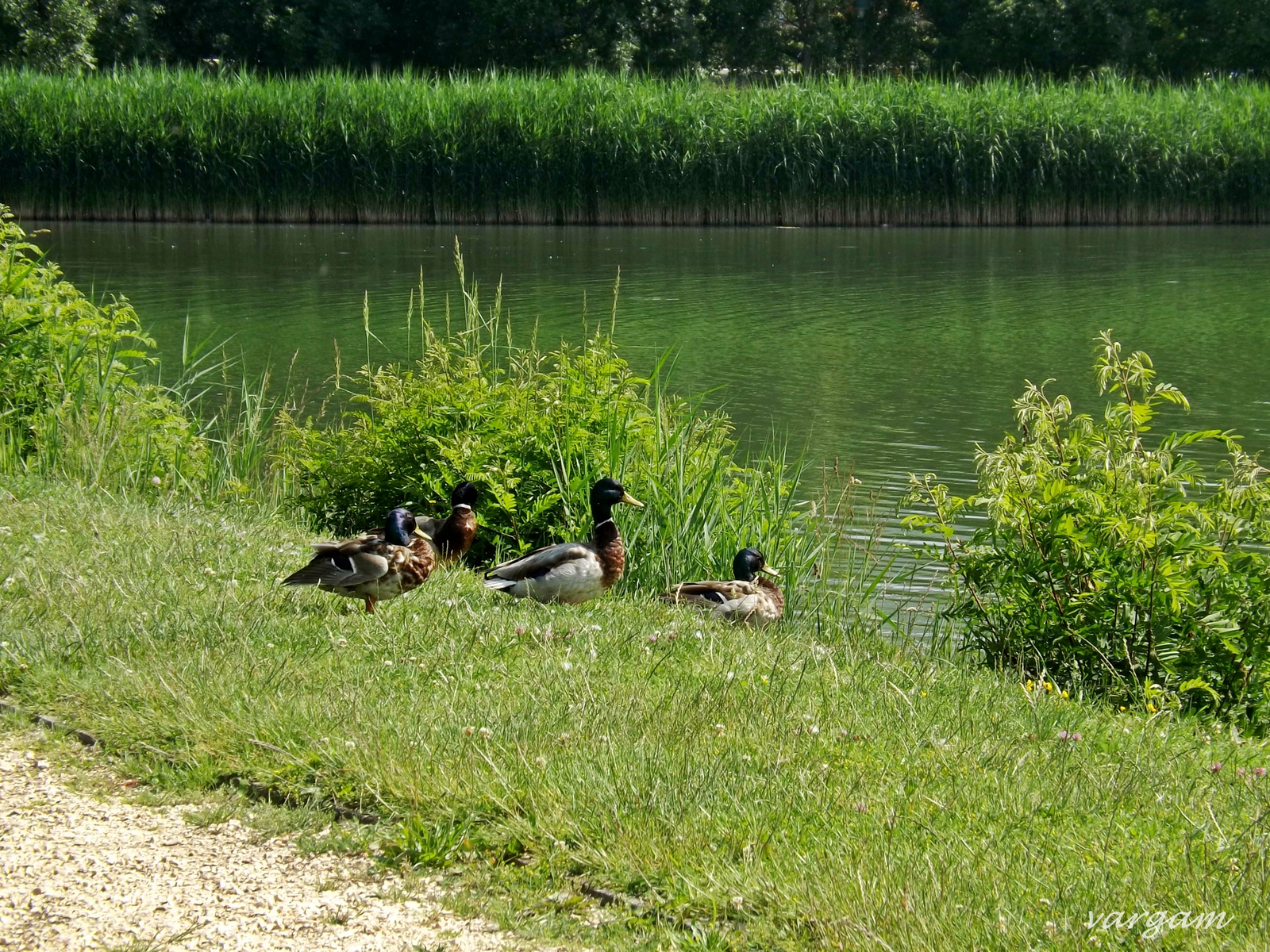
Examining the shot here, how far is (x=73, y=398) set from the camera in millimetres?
10188

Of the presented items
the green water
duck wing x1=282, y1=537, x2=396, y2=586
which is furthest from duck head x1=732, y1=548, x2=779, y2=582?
the green water

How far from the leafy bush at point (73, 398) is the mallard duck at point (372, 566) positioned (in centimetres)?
349

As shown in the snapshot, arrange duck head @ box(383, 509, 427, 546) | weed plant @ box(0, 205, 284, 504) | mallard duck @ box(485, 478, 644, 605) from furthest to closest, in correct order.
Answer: weed plant @ box(0, 205, 284, 504)
mallard duck @ box(485, 478, 644, 605)
duck head @ box(383, 509, 427, 546)

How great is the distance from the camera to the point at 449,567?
8.01m

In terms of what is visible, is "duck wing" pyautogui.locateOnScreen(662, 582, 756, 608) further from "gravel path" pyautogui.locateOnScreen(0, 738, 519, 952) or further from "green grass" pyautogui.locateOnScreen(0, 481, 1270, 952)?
"gravel path" pyautogui.locateOnScreen(0, 738, 519, 952)

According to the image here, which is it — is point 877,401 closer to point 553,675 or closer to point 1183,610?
point 1183,610

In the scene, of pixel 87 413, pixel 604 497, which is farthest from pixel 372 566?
pixel 87 413

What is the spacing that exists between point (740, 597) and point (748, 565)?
0.49 metres

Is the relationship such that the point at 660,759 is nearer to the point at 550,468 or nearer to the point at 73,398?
the point at 550,468

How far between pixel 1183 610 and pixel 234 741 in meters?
4.38

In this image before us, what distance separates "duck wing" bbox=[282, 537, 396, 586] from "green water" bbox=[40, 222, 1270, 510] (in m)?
6.05

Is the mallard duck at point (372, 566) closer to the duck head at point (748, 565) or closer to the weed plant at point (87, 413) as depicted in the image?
the duck head at point (748, 565)

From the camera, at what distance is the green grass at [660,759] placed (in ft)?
12.7

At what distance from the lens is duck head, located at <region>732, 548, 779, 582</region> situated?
8.00 m
